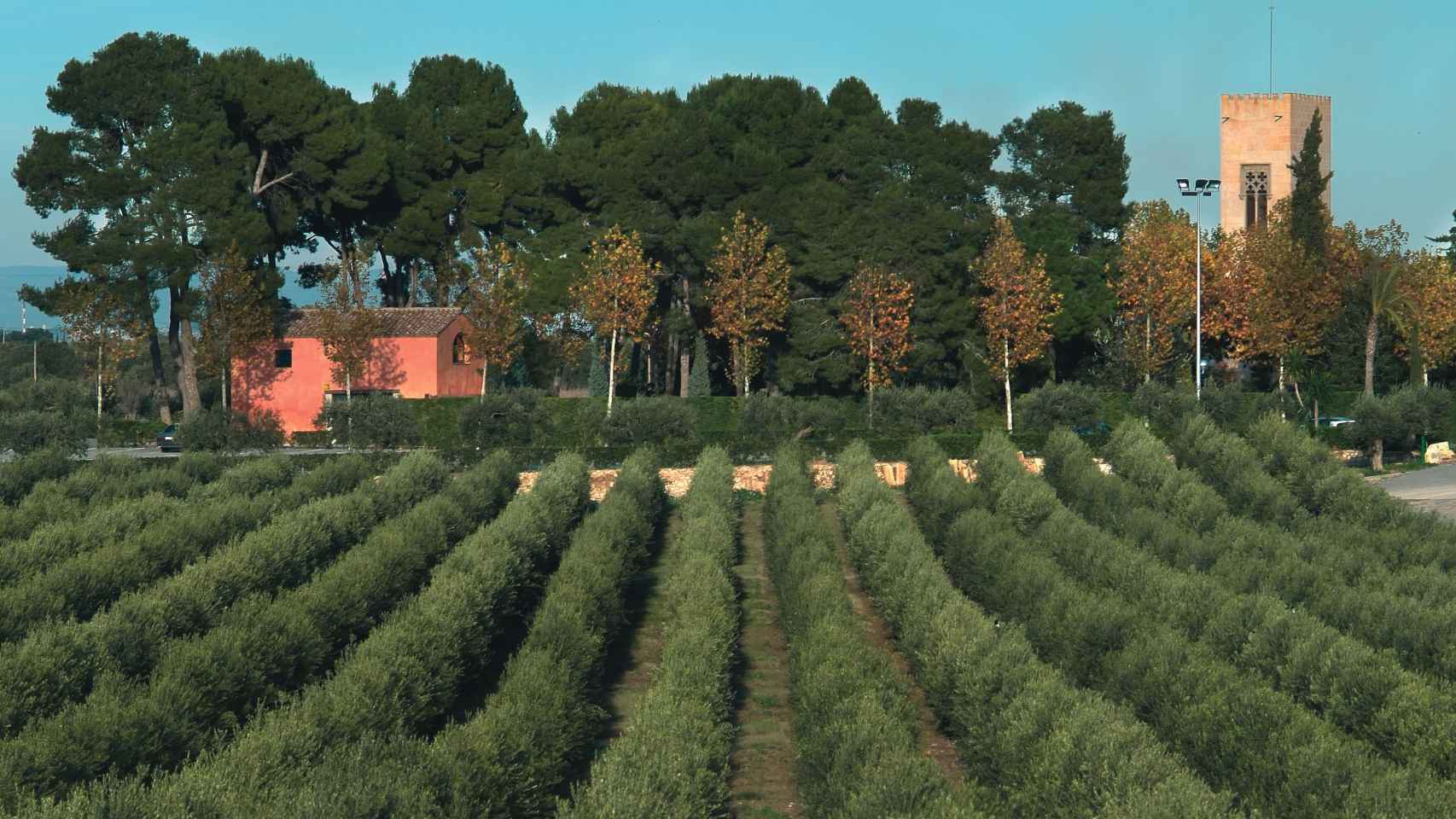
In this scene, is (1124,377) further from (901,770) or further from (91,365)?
(901,770)

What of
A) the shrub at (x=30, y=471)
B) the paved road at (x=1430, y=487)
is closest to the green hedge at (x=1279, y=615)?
the paved road at (x=1430, y=487)

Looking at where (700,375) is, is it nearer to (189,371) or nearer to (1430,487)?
(189,371)

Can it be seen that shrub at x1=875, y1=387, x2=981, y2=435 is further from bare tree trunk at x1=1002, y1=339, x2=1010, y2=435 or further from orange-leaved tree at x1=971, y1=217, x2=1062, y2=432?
orange-leaved tree at x1=971, y1=217, x2=1062, y2=432

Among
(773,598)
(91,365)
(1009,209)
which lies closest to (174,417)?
(91,365)

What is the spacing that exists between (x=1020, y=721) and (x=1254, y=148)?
266 ft

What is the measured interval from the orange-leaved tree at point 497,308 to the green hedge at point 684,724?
134 ft

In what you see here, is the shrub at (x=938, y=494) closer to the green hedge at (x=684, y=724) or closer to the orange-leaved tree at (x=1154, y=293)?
the green hedge at (x=684, y=724)

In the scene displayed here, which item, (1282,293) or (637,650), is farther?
(1282,293)

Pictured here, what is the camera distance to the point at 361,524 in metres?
30.5

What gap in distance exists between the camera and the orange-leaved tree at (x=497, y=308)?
6712 cm

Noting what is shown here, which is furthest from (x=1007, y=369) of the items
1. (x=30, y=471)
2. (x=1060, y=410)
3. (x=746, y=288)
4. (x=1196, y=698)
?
(x=1196, y=698)

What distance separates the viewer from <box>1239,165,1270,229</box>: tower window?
89.4 meters

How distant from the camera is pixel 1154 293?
68.2m

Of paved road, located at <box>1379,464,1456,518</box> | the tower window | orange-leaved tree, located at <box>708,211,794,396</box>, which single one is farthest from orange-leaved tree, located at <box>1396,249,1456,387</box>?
orange-leaved tree, located at <box>708,211,794,396</box>
